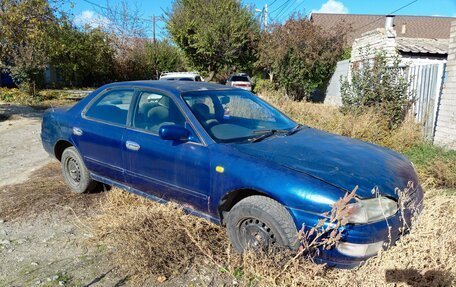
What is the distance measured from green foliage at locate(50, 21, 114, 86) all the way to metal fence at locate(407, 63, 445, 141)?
81.7 feet

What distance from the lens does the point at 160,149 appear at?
369 cm

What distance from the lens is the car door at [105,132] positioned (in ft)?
13.8

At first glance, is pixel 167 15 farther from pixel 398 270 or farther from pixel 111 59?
pixel 398 270

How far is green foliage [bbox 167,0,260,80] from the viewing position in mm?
24281

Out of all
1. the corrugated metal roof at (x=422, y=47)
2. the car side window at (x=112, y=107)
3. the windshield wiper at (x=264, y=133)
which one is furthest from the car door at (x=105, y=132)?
the corrugated metal roof at (x=422, y=47)

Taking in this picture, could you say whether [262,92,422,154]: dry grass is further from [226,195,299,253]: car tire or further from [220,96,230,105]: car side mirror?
[226,195,299,253]: car tire

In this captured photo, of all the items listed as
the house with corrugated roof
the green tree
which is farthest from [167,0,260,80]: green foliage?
the green tree

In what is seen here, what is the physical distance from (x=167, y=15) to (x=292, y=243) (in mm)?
26759

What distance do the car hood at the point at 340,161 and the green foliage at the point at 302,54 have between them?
1538 cm

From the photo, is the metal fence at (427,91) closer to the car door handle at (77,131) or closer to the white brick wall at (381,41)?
the white brick wall at (381,41)

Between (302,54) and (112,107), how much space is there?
15806mm

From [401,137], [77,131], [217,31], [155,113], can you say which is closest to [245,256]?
[155,113]

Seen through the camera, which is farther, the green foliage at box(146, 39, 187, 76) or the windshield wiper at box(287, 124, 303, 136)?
the green foliage at box(146, 39, 187, 76)

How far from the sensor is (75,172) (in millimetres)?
4945
